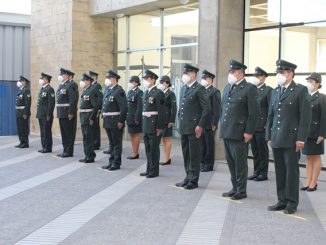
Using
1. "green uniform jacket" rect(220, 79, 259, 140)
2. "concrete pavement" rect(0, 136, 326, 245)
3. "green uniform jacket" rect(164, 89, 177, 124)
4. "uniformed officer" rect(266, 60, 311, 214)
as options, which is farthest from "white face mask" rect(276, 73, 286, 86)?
"green uniform jacket" rect(164, 89, 177, 124)

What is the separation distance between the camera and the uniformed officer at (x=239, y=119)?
7.42 meters

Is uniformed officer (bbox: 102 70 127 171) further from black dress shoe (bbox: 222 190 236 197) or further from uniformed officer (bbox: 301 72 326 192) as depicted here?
uniformed officer (bbox: 301 72 326 192)

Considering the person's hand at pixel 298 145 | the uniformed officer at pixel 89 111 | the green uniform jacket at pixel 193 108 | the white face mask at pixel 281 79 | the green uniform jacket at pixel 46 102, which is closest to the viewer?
the person's hand at pixel 298 145

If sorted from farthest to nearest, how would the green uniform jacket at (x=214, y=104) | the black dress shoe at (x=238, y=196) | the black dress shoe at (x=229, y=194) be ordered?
the green uniform jacket at (x=214, y=104), the black dress shoe at (x=229, y=194), the black dress shoe at (x=238, y=196)

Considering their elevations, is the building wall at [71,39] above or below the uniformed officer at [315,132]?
above

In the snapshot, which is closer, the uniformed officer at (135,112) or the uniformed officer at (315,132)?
the uniformed officer at (315,132)

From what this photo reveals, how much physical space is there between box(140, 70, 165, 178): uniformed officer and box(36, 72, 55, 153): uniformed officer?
13.2ft

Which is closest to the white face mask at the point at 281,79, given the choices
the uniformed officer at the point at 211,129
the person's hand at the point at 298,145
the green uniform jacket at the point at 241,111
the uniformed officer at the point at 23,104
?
the green uniform jacket at the point at 241,111

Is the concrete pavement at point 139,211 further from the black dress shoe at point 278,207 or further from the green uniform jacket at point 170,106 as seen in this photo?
the green uniform jacket at point 170,106

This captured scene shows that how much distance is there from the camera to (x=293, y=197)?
22.1 feet

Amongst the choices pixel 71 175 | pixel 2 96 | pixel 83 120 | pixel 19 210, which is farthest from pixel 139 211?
pixel 2 96

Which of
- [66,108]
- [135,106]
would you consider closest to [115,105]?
[135,106]

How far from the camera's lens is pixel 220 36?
38.3ft

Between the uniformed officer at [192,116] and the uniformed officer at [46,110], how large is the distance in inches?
206
